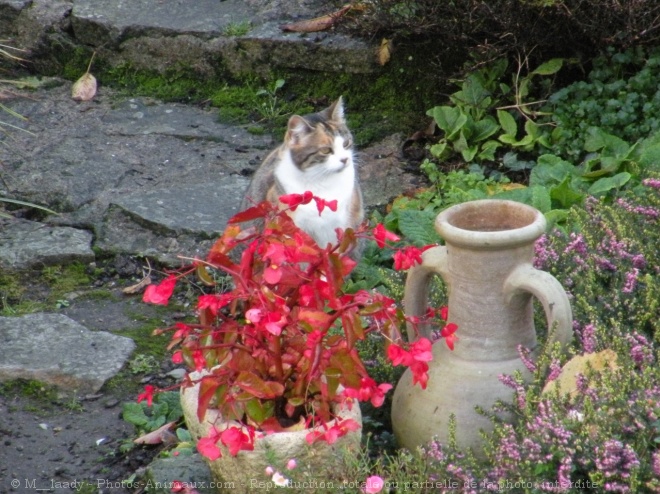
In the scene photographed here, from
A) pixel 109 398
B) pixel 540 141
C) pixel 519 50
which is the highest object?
pixel 519 50

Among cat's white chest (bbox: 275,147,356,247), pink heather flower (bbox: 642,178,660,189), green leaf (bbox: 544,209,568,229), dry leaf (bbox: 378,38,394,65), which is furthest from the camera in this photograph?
dry leaf (bbox: 378,38,394,65)

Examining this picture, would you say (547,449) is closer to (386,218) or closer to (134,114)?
(386,218)

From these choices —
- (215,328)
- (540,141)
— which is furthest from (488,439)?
(540,141)

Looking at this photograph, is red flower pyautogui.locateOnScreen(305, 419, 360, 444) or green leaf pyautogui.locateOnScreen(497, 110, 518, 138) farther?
green leaf pyautogui.locateOnScreen(497, 110, 518, 138)

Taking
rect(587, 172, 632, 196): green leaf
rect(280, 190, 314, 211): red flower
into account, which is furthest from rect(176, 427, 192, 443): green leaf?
rect(587, 172, 632, 196): green leaf

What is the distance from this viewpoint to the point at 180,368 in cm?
347

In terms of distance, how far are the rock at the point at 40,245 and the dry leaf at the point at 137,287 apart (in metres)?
0.29

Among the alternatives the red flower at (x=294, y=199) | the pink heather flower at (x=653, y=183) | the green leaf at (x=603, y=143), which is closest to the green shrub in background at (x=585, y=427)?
the pink heather flower at (x=653, y=183)

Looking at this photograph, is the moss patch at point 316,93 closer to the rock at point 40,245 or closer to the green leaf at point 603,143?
the green leaf at point 603,143

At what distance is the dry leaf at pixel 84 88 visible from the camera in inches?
225

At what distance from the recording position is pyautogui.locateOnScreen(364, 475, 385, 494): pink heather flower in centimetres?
221

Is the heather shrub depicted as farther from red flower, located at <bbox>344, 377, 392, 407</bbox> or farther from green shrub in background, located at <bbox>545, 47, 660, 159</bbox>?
green shrub in background, located at <bbox>545, 47, 660, 159</bbox>

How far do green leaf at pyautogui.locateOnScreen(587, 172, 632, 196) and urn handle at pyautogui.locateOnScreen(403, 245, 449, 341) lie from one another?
1.64 meters

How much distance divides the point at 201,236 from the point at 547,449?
2.44 m
